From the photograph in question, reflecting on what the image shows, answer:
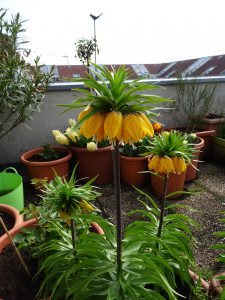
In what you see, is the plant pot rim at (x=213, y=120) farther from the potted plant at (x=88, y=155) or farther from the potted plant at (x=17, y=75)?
the potted plant at (x=17, y=75)

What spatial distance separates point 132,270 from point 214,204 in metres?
1.60

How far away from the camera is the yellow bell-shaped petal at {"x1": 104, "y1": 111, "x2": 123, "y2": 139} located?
1.91 ft

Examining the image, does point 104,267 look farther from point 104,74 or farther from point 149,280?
point 104,74

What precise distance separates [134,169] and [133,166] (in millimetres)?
34

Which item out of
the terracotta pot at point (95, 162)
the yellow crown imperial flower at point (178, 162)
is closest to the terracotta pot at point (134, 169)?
the terracotta pot at point (95, 162)

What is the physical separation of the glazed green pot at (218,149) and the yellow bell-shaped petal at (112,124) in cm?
270

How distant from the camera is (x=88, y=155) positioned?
245cm

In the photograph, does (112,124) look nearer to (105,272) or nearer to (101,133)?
(101,133)

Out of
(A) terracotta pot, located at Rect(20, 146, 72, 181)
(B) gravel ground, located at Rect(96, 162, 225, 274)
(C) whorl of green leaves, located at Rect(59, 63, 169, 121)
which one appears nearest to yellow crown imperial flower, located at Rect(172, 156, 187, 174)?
(C) whorl of green leaves, located at Rect(59, 63, 169, 121)

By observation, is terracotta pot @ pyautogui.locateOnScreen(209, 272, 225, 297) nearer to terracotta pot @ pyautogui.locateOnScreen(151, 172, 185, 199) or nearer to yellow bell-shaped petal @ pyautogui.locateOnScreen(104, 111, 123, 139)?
yellow bell-shaped petal @ pyautogui.locateOnScreen(104, 111, 123, 139)

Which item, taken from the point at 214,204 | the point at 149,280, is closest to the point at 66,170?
the point at 214,204

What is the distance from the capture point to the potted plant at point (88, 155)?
2.43 metres

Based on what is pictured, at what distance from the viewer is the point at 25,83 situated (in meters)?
2.10

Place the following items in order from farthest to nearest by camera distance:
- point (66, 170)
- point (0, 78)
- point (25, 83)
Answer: point (66, 170) < point (25, 83) < point (0, 78)
